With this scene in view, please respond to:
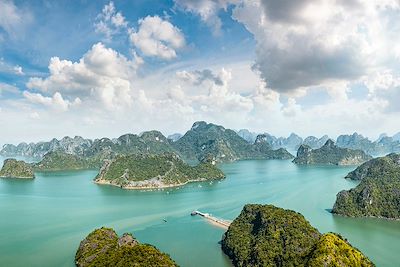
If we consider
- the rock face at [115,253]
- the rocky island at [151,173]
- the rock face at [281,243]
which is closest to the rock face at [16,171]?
the rocky island at [151,173]

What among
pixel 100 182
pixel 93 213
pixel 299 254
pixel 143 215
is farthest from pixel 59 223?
pixel 100 182

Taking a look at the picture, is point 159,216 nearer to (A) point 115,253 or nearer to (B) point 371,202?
(A) point 115,253

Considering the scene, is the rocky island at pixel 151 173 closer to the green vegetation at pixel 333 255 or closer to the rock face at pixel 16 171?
the rock face at pixel 16 171

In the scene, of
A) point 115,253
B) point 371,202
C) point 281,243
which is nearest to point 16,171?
point 115,253

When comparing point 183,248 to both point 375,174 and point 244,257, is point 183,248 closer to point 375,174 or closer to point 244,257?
point 244,257

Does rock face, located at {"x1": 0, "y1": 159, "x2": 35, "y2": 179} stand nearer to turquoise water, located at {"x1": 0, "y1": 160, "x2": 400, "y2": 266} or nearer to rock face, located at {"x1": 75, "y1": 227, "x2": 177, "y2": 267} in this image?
turquoise water, located at {"x1": 0, "y1": 160, "x2": 400, "y2": 266}

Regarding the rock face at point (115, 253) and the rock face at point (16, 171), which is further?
the rock face at point (16, 171)
